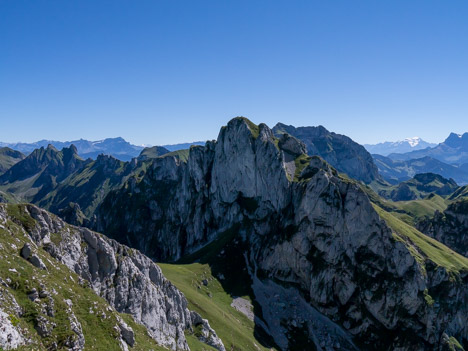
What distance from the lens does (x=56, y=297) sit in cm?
3847

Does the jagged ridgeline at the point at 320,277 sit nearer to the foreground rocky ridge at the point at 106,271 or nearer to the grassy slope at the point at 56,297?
the foreground rocky ridge at the point at 106,271

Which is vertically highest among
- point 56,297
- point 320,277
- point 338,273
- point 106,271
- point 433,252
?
point 56,297

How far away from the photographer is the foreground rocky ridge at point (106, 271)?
146 feet

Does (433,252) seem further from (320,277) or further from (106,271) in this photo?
(106,271)

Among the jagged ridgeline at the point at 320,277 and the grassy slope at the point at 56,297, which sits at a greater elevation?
the grassy slope at the point at 56,297

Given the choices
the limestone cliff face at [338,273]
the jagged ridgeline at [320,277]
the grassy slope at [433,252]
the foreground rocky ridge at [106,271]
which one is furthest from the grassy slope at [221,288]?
the grassy slope at [433,252]

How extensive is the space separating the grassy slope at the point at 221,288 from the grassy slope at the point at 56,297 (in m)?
46.2

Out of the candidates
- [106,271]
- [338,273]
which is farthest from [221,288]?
[106,271]

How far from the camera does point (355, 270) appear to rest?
127m

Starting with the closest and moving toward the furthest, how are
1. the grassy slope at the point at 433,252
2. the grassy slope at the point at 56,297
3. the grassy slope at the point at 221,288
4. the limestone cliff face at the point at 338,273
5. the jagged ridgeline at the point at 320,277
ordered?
the grassy slope at the point at 56,297, the grassy slope at the point at 221,288, the jagged ridgeline at the point at 320,277, the limestone cliff face at the point at 338,273, the grassy slope at the point at 433,252

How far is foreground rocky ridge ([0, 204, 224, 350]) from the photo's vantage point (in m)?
44.6

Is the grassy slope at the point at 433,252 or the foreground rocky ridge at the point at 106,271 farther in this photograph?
the grassy slope at the point at 433,252

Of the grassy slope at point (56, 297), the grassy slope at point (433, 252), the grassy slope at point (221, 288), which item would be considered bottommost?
the grassy slope at point (221, 288)

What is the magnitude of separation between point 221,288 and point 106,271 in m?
78.5
